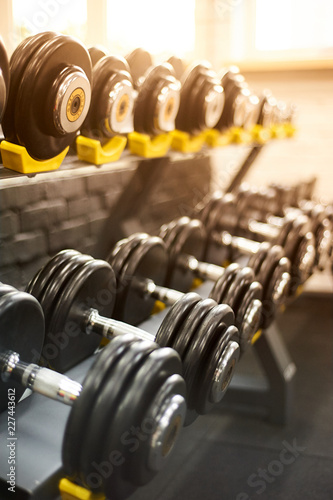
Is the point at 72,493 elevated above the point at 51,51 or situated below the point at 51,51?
below

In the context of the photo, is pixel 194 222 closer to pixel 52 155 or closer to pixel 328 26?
pixel 52 155

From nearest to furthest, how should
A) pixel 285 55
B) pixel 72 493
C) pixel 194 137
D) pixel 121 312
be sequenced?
pixel 72 493 < pixel 121 312 < pixel 194 137 < pixel 285 55

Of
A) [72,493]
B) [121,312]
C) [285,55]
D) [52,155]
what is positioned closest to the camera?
[72,493]

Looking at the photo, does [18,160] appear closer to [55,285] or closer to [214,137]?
[55,285]

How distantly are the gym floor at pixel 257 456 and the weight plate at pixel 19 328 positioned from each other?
61cm

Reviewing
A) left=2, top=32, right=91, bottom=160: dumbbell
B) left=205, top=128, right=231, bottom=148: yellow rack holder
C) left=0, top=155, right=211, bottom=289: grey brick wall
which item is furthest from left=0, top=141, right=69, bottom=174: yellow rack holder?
left=205, top=128, right=231, bottom=148: yellow rack holder

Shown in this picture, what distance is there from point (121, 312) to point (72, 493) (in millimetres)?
430

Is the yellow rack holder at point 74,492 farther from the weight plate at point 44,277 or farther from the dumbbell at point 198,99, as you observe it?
the dumbbell at point 198,99

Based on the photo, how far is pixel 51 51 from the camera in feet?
2.13

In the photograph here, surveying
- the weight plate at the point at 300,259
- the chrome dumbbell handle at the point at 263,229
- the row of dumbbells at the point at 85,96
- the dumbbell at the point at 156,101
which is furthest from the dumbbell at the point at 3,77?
the chrome dumbbell handle at the point at 263,229

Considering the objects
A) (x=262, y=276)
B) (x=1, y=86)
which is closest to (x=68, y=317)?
(x=1, y=86)

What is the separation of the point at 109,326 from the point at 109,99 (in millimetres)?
380

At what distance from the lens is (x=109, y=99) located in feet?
2.57

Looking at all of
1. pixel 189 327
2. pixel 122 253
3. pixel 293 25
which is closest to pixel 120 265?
pixel 122 253
